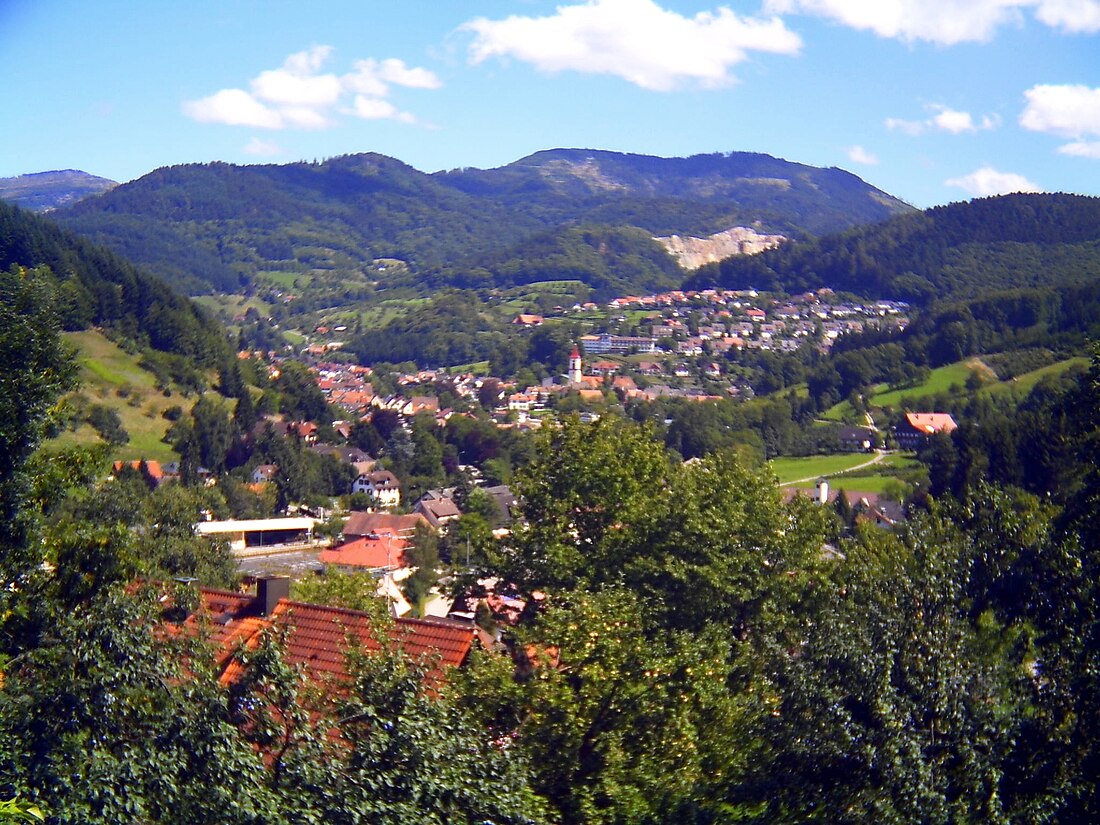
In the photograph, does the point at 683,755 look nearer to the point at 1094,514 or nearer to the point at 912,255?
the point at 1094,514

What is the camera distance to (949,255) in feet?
389

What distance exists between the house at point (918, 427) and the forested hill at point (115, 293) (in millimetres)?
39128

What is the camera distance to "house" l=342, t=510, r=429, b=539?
42.8m

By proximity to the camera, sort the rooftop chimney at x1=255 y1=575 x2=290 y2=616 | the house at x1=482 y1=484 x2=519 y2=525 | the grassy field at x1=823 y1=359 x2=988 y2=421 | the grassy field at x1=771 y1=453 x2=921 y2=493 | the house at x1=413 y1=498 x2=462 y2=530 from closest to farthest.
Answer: the rooftop chimney at x1=255 y1=575 x2=290 y2=616, the house at x1=482 y1=484 x2=519 y2=525, the house at x1=413 y1=498 x2=462 y2=530, the grassy field at x1=771 y1=453 x2=921 y2=493, the grassy field at x1=823 y1=359 x2=988 y2=421

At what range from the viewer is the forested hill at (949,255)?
354ft

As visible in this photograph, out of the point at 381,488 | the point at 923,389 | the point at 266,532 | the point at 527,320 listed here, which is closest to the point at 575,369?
the point at 527,320

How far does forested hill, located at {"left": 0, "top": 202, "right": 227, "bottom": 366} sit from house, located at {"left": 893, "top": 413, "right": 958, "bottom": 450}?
3913 cm

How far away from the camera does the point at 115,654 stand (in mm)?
7094

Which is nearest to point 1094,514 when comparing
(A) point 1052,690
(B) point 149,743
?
(A) point 1052,690

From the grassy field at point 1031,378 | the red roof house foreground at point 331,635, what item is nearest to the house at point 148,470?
the red roof house foreground at point 331,635

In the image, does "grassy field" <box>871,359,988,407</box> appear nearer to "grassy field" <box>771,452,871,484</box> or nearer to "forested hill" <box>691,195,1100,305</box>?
"grassy field" <box>771,452,871,484</box>

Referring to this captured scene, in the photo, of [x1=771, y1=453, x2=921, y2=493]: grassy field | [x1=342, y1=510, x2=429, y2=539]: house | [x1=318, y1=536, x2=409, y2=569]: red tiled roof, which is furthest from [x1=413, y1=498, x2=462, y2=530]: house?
[x1=771, y1=453, x2=921, y2=493]: grassy field

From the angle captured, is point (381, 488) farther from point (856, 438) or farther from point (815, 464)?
point (856, 438)

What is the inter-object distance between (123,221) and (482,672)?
192m
